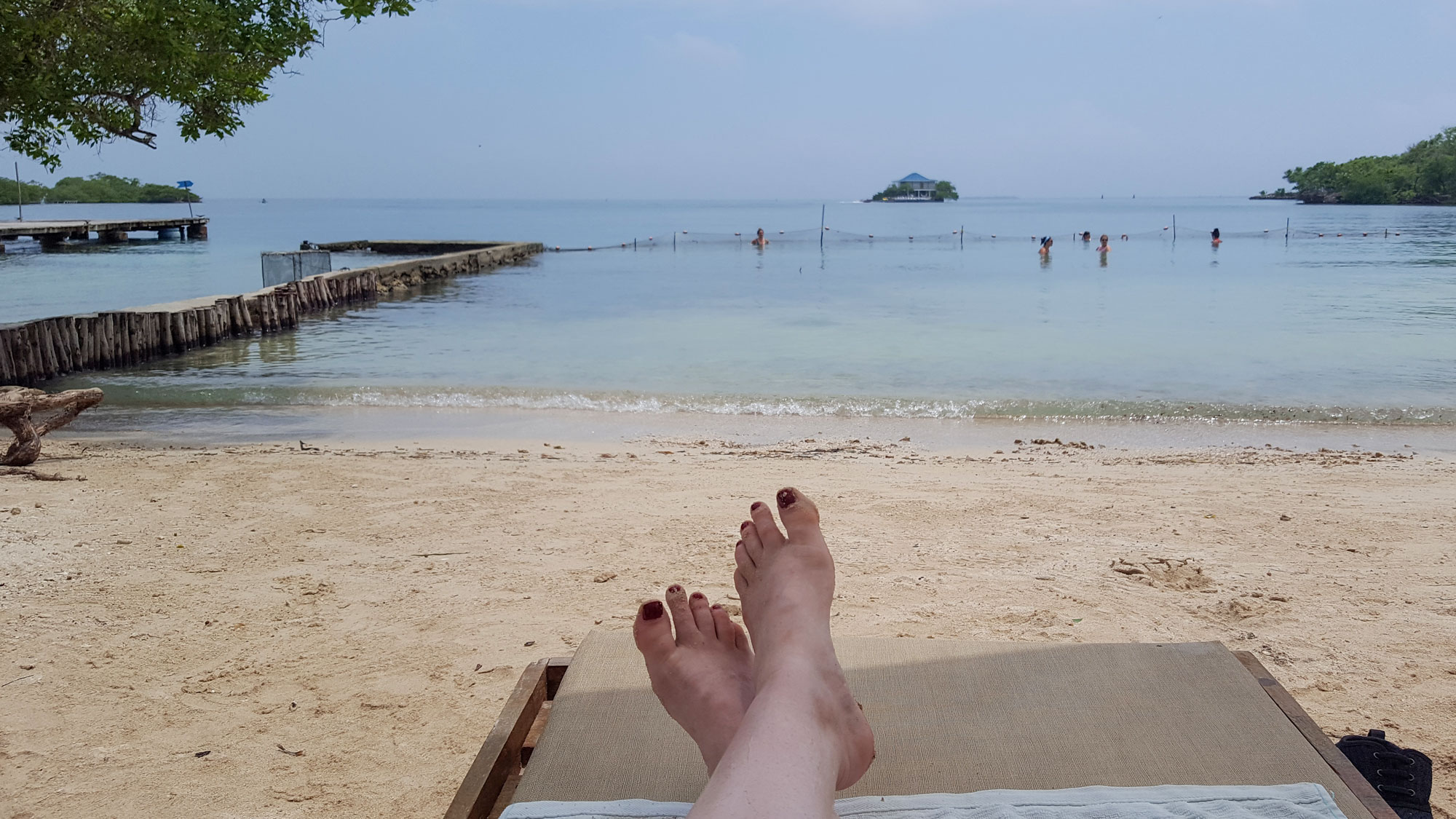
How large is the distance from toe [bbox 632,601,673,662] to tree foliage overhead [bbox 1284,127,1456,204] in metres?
85.8

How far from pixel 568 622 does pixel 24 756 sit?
4.54ft

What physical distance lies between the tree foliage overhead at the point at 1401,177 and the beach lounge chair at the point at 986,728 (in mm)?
85132

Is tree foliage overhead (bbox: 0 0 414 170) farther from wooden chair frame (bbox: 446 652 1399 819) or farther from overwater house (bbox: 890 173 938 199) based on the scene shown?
overwater house (bbox: 890 173 938 199)

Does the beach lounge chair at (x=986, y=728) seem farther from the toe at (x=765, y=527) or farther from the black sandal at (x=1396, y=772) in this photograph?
the toe at (x=765, y=527)

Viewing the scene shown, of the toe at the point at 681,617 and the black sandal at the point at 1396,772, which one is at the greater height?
the toe at the point at 681,617

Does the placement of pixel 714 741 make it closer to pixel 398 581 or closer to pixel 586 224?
pixel 398 581

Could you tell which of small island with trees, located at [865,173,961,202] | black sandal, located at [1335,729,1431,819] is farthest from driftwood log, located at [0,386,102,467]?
small island with trees, located at [865,173,961,202]

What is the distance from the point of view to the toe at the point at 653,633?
1.81 meters

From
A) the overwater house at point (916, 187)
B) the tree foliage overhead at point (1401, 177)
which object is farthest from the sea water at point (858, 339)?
the overwater house at point (916, 187)

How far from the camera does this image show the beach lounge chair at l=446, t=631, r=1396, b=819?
66.1 inches

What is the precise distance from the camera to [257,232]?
52.6 meters

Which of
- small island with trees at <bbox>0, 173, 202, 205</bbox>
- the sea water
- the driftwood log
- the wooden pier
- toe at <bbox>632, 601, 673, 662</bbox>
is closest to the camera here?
toe at <bbox>632, 601, 673, 662</bbox>

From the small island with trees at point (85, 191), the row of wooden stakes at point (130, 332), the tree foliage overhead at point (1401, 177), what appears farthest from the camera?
the small island with trees at point (85, 191)

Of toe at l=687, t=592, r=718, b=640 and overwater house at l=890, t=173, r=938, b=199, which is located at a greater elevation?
overwater house at l=890, t=173, r=938, b=199
